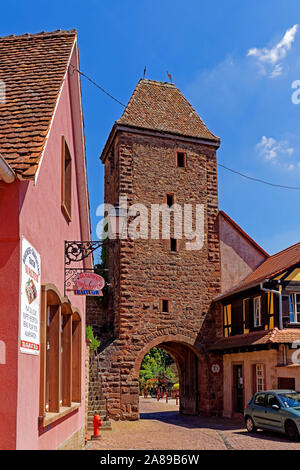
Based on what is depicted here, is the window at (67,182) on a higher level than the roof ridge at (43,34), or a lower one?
lower

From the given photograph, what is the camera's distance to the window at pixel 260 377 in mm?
20562

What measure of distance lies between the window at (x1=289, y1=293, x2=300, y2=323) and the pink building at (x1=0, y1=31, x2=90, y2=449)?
36.6 feet

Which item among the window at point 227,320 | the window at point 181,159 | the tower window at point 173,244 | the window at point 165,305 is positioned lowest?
the window at point 227,320

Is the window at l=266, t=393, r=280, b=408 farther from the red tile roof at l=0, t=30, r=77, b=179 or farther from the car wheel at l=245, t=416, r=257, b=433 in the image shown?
the red tile roof at l=0, t=30, r=77, b=179

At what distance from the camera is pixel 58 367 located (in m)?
7.82

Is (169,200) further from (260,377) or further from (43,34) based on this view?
(43,34)

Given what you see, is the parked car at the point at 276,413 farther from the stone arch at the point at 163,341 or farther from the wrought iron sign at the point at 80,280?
the wrought iron sign at the point at 80,280

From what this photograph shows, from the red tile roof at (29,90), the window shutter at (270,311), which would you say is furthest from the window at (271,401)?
the red tile roof at (29,90)

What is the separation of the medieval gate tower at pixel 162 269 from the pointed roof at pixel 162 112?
0.19 ft

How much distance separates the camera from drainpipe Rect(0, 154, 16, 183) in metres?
5.29

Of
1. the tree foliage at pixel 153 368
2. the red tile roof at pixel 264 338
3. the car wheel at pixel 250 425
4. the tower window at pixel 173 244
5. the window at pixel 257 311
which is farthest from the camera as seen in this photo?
the tree foliage at pixel 153 368

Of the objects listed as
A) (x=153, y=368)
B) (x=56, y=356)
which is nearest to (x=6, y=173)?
(x=56, y=356)
